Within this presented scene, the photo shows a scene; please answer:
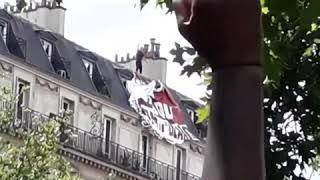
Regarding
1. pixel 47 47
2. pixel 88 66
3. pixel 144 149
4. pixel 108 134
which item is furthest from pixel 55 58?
pixel 144 149

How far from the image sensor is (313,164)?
35.1ft

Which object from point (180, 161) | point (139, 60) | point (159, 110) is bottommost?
point (180, 161)

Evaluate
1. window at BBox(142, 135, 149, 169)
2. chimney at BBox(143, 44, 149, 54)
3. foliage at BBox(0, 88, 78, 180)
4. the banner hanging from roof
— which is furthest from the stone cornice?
foliage at BBox(0, 88, 78, 180)

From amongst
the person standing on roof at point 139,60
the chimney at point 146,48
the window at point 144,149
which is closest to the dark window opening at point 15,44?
the window at point 144,149

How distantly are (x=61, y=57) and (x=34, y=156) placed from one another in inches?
923

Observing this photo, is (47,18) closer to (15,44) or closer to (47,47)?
(47,47)

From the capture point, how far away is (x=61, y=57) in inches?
1916

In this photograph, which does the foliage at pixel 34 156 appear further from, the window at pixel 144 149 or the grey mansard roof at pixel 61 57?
the window at pixel 144 149

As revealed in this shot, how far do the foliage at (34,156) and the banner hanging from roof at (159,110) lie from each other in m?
25.2

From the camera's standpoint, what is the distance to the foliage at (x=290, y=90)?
6148mm

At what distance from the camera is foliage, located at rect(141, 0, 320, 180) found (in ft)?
20.2

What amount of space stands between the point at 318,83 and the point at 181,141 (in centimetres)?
4515

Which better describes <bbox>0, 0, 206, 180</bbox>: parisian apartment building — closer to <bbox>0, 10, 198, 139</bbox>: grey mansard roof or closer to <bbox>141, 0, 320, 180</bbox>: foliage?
<bbox>0, 10, 198, 139</bbox>: grey mansard roof

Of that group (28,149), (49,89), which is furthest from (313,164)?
(49,89)
